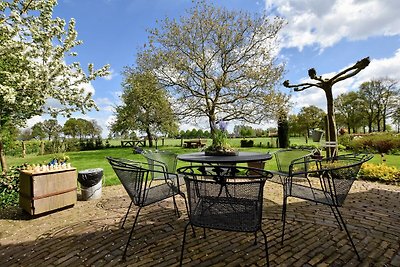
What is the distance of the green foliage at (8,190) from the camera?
381 cm

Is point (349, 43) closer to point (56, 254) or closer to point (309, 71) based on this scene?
point (309, 71)

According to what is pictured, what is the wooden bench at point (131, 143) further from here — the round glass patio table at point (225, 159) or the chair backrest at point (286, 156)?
the round glass patio table at point (225, 159)

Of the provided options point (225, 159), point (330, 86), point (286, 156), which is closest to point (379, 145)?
point (330, 86)

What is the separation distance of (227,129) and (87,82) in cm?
452

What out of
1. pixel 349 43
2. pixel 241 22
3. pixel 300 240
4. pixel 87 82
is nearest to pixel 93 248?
pixel 300 240

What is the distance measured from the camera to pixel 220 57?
12.6 m

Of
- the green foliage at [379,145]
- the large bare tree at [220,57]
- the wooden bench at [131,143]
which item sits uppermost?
the large bare tree at [220,57]

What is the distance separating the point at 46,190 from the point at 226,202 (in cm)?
298

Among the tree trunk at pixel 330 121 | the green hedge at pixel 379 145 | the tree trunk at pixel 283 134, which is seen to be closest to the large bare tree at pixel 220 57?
the tree trunk at pixel 283 134

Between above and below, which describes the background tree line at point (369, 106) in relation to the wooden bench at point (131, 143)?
above

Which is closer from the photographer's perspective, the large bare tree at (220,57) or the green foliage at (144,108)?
the large bare tree at (220,57)

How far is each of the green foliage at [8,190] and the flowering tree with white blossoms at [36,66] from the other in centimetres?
64

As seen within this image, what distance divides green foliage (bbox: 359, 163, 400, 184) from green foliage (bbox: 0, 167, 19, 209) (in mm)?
7256

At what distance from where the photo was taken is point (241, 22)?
12094mm
